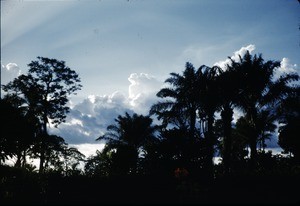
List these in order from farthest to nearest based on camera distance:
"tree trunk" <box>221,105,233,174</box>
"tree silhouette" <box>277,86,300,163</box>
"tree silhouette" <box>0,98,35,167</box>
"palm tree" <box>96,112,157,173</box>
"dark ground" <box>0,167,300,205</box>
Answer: "palm tree" <box>96,112,157,173</box> < "tree silhouette" <box>277,86,300,163</box> < "tree trunk" <box>221,105,233,174</box> < "tree silhouette" <box>0,98,35,167</box> < "dark ground" <box>0,167,300,205</box>

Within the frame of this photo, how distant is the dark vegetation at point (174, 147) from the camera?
1130 centimetres

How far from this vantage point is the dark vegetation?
→ 1130 centimetres

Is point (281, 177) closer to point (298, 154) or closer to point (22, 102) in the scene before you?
point (298, 154)

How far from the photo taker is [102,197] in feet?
37.6

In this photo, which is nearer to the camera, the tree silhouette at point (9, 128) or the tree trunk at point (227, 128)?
the tree silhouette at point (9, 128)

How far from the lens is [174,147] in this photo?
1841cm

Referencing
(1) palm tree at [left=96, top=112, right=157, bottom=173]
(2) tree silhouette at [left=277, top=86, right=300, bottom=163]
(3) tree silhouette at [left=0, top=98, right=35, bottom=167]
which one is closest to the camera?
(3) tree silhouette at [left=0, top=98, right=35, bottom=167]

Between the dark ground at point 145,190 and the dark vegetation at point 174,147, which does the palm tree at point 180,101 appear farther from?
the dark ground at point 145,190

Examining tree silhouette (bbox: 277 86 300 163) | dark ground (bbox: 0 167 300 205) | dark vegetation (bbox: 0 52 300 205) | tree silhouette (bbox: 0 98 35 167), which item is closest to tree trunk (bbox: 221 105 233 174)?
dark vegetation (bbox: 0 52 300 205)

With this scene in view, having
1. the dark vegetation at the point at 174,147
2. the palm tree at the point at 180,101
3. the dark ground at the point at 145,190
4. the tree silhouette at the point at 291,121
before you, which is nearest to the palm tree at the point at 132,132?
the dark vegetation at the point at 174,147

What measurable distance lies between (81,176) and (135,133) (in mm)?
23287

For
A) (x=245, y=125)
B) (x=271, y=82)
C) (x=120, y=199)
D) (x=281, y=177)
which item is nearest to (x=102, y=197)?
(x=120, y=199)

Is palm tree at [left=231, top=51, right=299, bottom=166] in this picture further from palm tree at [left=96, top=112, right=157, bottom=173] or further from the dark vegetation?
palm tree at [left=96, top=112, right=157, bottom=173]

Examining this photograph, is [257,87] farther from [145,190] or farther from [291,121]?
[145,190]
